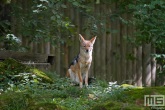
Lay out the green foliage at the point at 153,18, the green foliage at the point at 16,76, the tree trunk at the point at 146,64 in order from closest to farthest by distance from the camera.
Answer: the green foliage at the point at 16,76
the green foliage at the point at 153,18
the tree trunk at the point at 146,64

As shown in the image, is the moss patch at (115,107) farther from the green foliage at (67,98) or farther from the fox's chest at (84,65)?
the fox's chest at (84,65)

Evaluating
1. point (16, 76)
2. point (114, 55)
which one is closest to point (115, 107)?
point (16, 76)

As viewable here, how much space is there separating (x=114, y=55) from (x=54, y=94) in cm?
604

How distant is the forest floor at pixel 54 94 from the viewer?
419cm

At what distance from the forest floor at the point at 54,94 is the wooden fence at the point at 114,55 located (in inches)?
140

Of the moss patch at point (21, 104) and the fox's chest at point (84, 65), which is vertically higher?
the fox's chest at point (84, 65)

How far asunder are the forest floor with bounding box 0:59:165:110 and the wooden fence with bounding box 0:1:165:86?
3544 mm

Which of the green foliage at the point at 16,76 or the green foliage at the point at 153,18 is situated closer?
the green foliage at the point at 16,76

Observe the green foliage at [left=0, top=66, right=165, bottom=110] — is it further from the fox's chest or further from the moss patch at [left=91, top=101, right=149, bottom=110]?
the fox's chest

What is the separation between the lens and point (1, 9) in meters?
8.73

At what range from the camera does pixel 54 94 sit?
5.23 meters

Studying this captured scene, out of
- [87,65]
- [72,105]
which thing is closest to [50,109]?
[72,105]

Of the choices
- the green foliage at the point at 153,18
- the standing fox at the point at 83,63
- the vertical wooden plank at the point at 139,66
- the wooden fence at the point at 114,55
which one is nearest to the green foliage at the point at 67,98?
the standing fox at the point at 83,63

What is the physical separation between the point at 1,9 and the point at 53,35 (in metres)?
1.55
